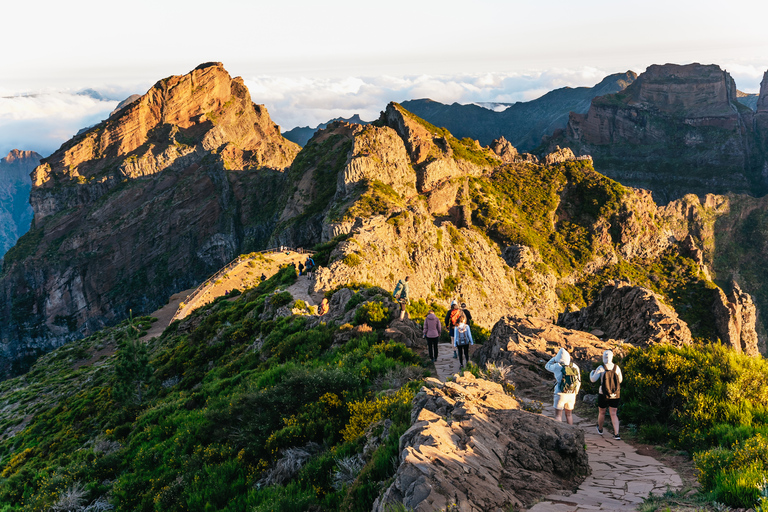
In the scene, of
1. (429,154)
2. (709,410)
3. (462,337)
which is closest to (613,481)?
(709,410)

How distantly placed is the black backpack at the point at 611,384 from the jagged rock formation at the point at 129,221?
106865 mm

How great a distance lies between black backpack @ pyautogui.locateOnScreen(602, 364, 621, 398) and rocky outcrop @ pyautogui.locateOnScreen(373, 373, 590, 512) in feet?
6.87

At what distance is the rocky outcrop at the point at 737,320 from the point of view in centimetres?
5762

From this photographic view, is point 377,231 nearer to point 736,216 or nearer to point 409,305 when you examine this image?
point 409,305

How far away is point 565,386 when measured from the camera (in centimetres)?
900

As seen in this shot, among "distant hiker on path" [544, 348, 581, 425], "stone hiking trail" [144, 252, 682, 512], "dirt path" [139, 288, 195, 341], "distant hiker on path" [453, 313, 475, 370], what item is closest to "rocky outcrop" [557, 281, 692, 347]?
"distant hiker on path" [453, 313, 475, 370]

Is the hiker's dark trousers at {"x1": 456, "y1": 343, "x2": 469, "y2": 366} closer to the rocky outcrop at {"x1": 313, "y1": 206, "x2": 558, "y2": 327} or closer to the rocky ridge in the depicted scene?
the rocky outcrop at {"x1": 313, "y1": 206, "x2": 558, "y2": 327}

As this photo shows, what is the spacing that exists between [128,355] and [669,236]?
106 meters

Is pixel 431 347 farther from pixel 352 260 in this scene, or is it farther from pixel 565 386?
pixel 352 260

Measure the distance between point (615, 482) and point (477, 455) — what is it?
2275 millimetres

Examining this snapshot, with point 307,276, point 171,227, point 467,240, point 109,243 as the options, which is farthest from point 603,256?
point 109,243

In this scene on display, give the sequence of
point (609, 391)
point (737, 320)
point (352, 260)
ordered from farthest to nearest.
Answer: point (737, 320) → point (352, 260) → point (609, 391)

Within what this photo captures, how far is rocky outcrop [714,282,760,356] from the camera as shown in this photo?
5762 centimetres

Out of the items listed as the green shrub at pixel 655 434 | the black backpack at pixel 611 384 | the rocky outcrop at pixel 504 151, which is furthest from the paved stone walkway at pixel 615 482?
the rocky outcrop at pixel 504 151
